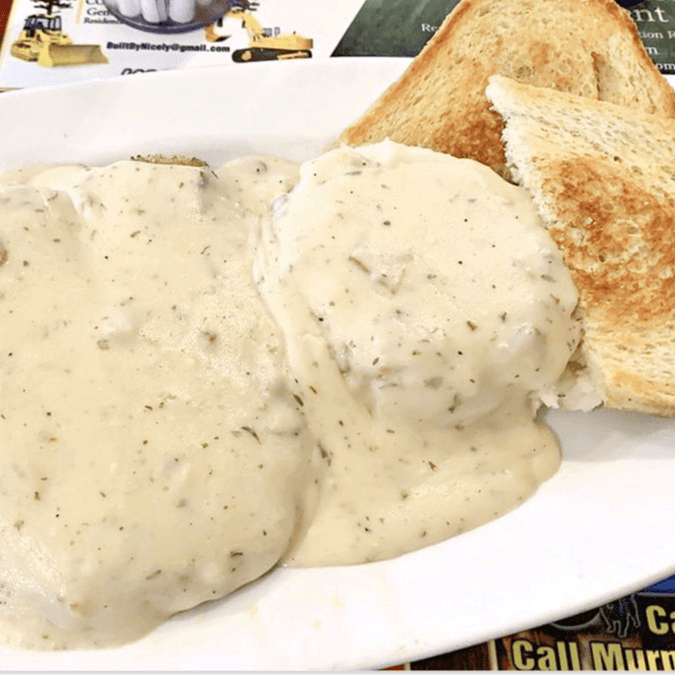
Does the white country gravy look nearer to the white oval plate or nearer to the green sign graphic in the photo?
the white oval plate

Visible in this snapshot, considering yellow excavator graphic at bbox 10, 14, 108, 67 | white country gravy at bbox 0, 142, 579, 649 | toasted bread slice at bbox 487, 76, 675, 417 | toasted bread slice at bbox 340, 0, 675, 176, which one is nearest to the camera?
white country gravy at bbox 0, 142, 579, 649

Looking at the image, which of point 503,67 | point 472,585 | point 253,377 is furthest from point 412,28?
point 472,585

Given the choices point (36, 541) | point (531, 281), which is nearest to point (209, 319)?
point (36, 541)

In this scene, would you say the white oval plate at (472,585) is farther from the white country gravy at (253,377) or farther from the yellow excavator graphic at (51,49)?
the yellow excavator graphic at (51,49)

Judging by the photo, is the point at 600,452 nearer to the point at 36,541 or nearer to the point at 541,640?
the point at 541,640

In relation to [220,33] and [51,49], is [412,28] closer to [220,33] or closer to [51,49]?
[220,33]

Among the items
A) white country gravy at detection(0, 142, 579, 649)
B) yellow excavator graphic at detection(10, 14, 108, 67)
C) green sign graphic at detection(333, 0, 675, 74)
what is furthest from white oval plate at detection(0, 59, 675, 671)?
yellow excavator graphic at detection(10, 14, 108, 67)

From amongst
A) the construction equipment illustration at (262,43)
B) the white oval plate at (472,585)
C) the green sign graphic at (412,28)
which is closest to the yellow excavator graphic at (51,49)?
the construction equipment illustration at (262,43)
